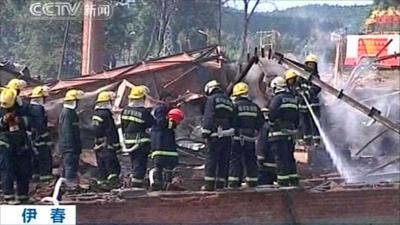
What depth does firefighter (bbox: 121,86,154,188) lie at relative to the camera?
12.4m

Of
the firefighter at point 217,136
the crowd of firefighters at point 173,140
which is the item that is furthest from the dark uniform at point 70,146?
the firefighter at point 217,136

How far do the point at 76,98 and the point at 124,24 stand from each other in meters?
35.9

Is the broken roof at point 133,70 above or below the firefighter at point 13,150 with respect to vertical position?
above

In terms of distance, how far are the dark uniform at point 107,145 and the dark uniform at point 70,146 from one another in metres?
0.30

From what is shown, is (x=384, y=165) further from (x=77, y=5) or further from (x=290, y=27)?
(x=290, y=27)

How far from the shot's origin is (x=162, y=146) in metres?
12.4

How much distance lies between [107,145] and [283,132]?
7.90 feet

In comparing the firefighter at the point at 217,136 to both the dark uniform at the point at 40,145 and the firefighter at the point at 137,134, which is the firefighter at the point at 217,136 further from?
the dark uniform at the point at 40,145

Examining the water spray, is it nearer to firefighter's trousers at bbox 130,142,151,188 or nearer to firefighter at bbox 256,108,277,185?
firefighter at bbox 256,108,277,185

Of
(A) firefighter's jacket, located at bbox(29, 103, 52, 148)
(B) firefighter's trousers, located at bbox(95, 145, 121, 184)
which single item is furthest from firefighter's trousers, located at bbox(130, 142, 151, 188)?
(A) firefighter's jacket, located at bbox(29, 103, 52, 148)

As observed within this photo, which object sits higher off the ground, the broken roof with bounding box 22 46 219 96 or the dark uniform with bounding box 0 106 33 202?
the broken roof with bounding box 22 46 219 96

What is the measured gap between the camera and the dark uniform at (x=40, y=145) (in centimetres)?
1252

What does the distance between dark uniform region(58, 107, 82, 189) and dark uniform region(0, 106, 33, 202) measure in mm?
668

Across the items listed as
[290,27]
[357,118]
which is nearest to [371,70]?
[357,118]
